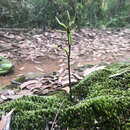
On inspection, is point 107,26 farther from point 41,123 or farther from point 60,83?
point 41,123

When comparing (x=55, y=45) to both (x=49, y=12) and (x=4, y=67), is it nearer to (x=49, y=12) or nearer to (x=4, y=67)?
(x=4, y=67)

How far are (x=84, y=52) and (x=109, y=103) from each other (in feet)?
12.6

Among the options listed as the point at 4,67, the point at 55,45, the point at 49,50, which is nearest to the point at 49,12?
the point at 55,45

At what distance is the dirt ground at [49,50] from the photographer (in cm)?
393

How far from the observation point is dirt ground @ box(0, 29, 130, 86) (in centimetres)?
393

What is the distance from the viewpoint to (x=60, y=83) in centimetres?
221

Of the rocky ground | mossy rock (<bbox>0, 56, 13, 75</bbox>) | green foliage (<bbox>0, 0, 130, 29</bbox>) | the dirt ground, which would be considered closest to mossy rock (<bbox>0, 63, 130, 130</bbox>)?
the dirt ground

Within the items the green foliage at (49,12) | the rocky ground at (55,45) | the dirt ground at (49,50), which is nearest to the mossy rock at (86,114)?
the dirt ground at (49,50)

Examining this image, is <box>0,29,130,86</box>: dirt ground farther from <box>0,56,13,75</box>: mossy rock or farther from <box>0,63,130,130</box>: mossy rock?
<box>0,63,130,130</box>: mossy rock

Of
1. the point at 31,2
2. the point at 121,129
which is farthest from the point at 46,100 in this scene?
the point at 31,2

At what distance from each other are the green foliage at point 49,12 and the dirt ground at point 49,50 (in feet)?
1.61

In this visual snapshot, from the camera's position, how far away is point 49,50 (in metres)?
4.87

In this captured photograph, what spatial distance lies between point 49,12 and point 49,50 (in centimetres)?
251

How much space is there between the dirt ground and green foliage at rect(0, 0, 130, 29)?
1.61 ft
